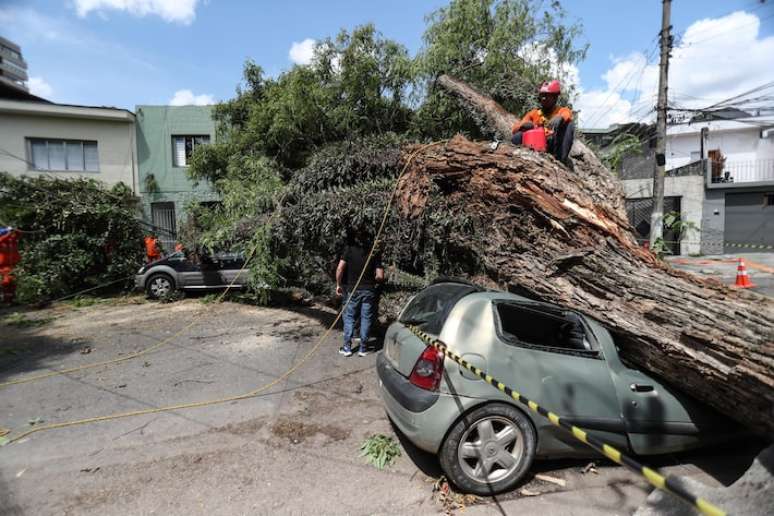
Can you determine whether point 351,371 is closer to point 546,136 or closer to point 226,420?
point 226,420

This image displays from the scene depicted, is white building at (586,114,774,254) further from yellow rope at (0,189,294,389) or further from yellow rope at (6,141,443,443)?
yellow rope at (0,189,294,389)

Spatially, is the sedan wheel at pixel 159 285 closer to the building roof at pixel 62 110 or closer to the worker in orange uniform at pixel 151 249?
the worker in orange uniform at pixel 151 249

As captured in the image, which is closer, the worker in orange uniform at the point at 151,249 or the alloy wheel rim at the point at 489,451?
the alloy wheel rim at the point at 489,451

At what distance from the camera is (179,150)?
1792cm

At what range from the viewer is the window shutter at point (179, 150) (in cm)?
1786

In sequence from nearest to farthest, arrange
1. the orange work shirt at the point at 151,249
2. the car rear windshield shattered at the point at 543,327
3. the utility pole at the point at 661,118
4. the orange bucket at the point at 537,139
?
the car rear windshield shattered at the point at 543,327 → the orange bucket at the point at 537,139 → the orange work shirt at the point at 151,249 → the utility pole at the point at 661,118

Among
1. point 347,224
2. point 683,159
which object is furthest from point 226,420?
point 683,159

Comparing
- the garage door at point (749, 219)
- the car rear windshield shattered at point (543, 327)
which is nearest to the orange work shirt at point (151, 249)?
the car rear windshield shattered at point (543, 327)

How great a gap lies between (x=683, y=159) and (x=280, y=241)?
1208 inches

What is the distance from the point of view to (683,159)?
28016 millimetres

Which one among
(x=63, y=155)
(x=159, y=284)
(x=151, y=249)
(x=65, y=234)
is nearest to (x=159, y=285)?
(x=159, y=284)

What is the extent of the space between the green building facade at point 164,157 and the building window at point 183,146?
0.14 ft

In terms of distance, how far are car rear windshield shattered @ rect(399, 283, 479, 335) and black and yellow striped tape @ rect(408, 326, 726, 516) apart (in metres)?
0.10

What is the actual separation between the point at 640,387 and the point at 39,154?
840 inches
